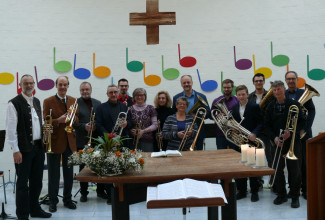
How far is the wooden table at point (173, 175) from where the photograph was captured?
2.58 m

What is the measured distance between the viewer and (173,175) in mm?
2557

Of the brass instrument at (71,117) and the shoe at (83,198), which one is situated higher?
the brass instrument at (71,117)

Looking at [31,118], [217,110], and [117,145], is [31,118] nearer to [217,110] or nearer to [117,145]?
[117,145]

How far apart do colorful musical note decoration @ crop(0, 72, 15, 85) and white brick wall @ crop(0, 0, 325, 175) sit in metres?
0.14

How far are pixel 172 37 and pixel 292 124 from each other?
3002 mm

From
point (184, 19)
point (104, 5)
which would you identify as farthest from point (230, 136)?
point (104, 5)

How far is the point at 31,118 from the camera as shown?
13.4 ft

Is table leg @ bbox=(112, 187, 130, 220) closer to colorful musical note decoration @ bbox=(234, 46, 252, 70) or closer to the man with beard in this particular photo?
the man with beard

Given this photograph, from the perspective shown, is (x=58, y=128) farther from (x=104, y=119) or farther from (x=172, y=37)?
(x=172, y=37)

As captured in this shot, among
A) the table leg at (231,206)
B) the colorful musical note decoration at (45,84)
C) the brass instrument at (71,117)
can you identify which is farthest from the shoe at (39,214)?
the colorful musical note decoration at (45,84)

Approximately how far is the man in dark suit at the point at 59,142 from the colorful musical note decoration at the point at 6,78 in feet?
7.15

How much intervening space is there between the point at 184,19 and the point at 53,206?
385cm

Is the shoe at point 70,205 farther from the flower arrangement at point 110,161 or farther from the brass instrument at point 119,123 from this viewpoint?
the flower arrangement at point 110,161

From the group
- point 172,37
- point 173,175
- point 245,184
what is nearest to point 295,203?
point 245,184
